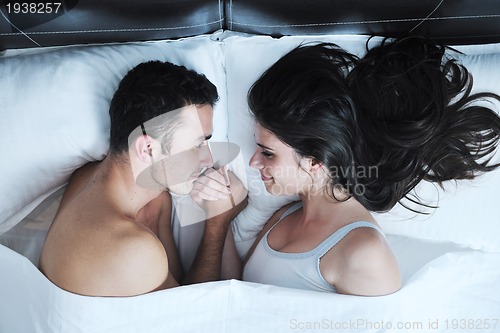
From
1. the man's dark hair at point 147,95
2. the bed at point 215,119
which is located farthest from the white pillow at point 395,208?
the man's dark hair at point 147,95

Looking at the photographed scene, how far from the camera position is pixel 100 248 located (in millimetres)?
925

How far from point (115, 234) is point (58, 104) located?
26 cm

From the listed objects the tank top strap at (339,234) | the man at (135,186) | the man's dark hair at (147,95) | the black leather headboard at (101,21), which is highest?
the black leather headboard at (101,21)

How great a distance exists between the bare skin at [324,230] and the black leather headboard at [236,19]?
9.1 inches

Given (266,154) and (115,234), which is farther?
(266,154)

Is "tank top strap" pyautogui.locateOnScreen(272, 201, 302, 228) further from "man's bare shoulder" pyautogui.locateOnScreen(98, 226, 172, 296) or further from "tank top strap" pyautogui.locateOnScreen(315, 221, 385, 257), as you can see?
"man's bare shoulder" pyautogui.locateOnScreen(98, 226, 172, 296)

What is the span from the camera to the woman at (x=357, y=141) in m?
0.98

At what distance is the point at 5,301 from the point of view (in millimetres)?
1062

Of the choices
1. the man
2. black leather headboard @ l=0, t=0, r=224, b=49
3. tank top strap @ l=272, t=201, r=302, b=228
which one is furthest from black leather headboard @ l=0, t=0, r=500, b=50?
tank top strap @ l=272, t=201, r=302, b=228

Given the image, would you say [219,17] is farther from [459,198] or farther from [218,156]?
[459,198]

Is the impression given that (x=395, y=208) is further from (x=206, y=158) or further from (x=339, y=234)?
(x=206, y=158)

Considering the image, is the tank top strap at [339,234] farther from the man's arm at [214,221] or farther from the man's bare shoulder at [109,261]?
the man's bare shoulder at [109,261]

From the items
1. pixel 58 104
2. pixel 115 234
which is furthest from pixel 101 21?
pixel 115 234

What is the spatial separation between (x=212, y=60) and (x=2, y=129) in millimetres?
405
